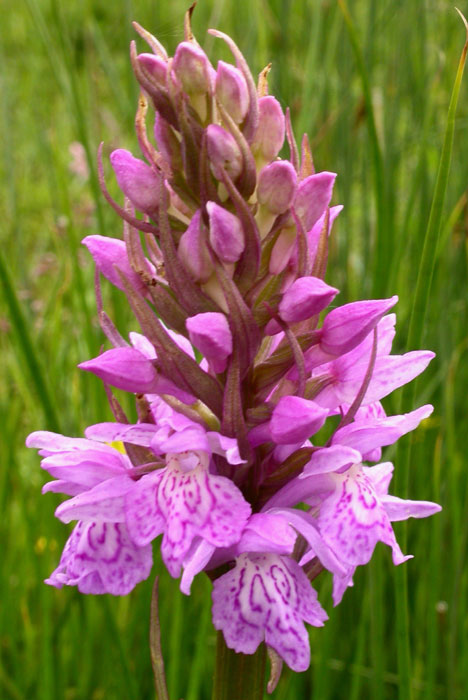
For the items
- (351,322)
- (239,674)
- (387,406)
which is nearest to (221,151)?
(351,322)

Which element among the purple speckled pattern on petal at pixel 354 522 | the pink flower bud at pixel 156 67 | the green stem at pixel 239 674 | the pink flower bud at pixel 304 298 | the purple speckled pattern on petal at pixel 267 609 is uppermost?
the pink flower bud at pixel 156 67

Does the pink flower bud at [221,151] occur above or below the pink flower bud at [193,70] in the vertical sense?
below

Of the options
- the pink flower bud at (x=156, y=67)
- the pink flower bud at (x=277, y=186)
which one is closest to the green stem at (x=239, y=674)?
the pink flower bud at (x=277, y=186)

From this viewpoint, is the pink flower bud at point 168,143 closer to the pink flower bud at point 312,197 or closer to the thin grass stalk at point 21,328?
the pink flower bud at point 312,197

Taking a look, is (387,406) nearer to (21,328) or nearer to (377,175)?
(377,175)

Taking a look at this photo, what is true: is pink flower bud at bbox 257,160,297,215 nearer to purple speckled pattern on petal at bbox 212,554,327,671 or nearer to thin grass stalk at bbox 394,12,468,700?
thin grass stalk at bbox 394,12,468,700

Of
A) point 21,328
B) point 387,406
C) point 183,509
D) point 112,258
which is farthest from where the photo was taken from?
point 387,406
